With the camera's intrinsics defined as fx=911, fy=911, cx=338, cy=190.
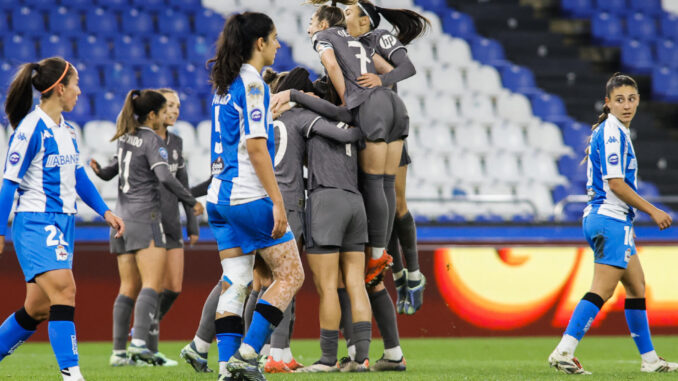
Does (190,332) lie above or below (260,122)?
below

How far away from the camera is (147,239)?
7.02m

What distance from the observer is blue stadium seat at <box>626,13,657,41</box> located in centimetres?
1744

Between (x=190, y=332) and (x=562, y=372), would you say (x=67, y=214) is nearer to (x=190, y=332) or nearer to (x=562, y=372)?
(x=562, y=372)

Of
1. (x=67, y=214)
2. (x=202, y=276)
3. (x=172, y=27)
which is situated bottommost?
(x=202, y=276)

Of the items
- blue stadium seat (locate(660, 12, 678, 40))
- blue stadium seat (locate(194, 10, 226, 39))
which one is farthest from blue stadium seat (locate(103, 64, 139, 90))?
blue stadium seat (locate(660, 12, 678, 40))

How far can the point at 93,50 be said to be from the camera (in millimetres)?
14531

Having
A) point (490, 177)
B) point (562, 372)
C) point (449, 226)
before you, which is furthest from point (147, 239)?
point (490, 177)

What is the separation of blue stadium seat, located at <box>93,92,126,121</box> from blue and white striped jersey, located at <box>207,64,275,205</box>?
30.7 ft

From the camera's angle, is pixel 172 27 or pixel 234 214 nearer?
pixel 234 214

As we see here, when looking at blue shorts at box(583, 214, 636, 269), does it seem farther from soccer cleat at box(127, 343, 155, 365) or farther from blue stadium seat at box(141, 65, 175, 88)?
blue stadium seat at box(141, 65, 175, 88)

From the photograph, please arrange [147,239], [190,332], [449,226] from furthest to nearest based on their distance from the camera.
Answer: [449,226] → [190,332] → [147,239]

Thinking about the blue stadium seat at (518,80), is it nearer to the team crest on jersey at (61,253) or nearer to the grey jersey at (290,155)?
the grey jersey at (290,155)

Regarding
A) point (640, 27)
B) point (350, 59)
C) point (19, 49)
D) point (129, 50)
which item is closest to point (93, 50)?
point (129, 50)

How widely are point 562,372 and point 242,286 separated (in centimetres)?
240
